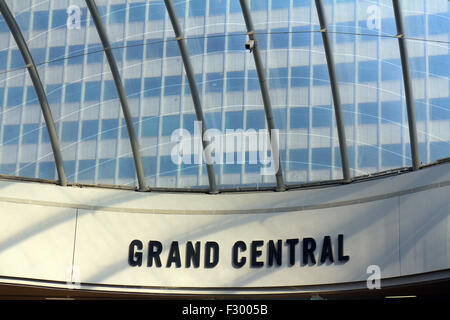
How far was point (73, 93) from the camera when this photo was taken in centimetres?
2386

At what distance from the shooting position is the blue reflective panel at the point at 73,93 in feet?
78.0

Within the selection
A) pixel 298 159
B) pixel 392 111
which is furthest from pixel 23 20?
pixel 392 111

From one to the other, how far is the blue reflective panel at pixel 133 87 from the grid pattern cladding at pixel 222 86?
0.03 m

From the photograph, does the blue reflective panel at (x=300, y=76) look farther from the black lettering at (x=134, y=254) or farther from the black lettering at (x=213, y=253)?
the black lettering at (x=134, y=254)

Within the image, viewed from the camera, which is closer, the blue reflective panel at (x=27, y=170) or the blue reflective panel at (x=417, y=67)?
the blue reflective panel at (x=417, y=67)

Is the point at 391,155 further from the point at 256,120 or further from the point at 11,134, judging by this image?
the point at 11,134

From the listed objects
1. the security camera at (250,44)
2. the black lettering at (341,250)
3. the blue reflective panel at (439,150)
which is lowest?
the black lettering at (341,250)

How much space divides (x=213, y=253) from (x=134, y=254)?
99.3 inches

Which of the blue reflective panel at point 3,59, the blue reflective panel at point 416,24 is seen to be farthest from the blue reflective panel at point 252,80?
the blue reflective panel at point 3,59

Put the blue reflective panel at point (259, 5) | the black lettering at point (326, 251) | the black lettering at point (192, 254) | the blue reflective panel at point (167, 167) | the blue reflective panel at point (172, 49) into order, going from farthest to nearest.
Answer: the blue reflective panel at point (167, 167), the black lettering at point (192, 254), the blue reflective panel at point (172, 49), the black lettering at point (326, 251), the blue reflective panel at point (259, 5)

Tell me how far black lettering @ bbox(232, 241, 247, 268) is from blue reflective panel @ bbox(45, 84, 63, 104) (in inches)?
284

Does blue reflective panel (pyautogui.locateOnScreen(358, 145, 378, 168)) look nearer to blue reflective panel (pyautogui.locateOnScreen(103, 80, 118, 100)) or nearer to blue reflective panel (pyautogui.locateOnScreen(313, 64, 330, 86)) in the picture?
blue reflective panel (pyautogui.locateOnScreen(313, 64, 330, 86))

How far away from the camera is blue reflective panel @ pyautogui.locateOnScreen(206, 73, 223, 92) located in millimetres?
23484
